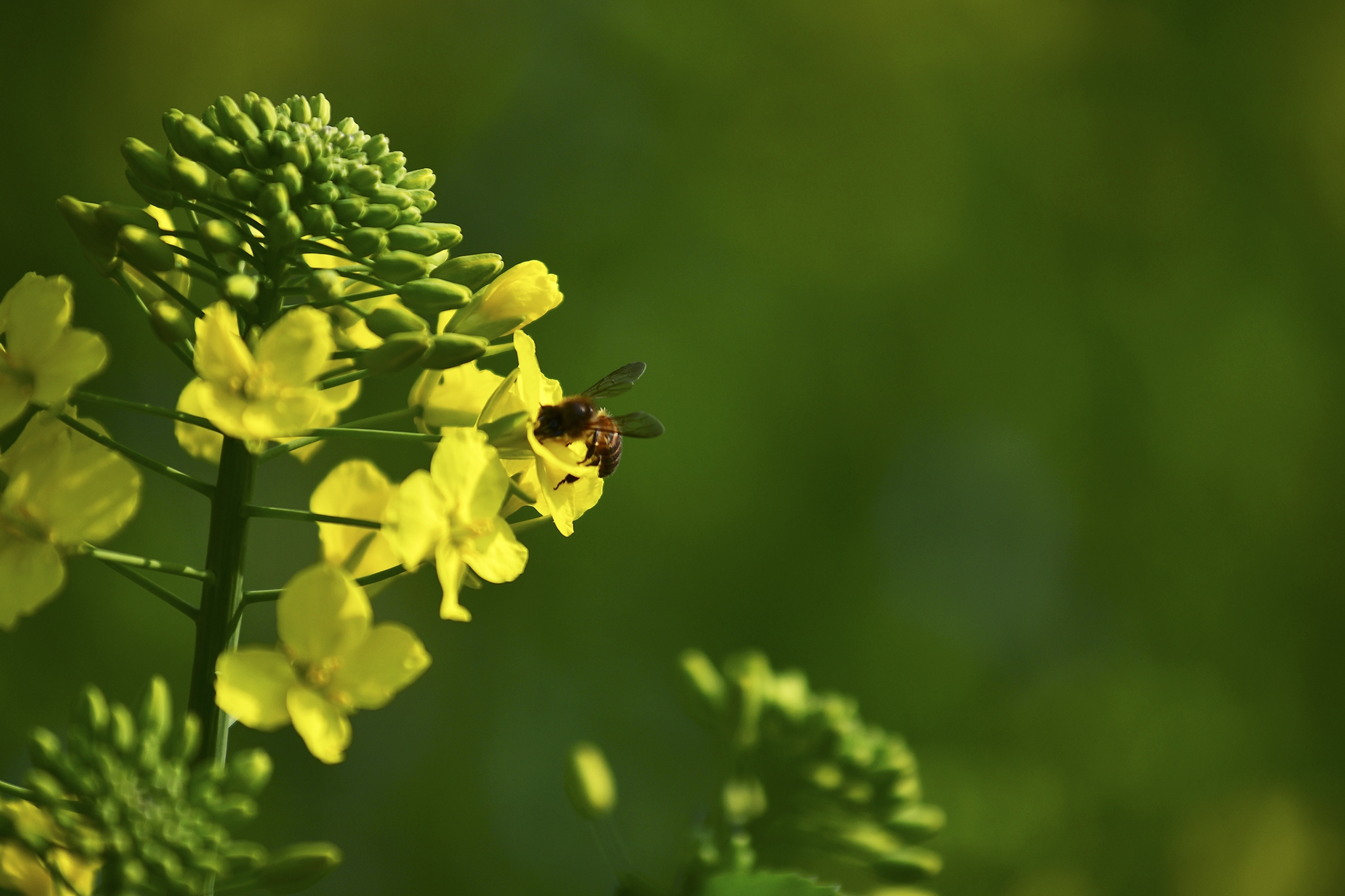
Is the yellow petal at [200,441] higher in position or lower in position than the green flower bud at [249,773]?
higher

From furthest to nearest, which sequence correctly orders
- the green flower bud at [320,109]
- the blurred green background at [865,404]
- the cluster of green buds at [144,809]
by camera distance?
the blurred green background at [865,404] → the green flower bud at [320,109] → the cluster of green buds at [144,809]

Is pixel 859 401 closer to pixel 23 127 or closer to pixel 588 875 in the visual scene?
pixel 588 875

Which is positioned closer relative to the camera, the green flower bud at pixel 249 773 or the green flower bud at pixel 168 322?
the green flower bud at pixel 249 773

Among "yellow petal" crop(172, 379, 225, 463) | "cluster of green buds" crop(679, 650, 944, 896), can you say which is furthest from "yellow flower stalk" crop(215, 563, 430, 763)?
"cluster of green buds" crop(679, 650, 944, 896)

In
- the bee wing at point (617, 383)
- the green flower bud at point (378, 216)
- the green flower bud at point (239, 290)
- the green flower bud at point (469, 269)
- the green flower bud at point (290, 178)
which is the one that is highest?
the bee wing at point (617, 383)

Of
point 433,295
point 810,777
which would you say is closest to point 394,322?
point 433,295

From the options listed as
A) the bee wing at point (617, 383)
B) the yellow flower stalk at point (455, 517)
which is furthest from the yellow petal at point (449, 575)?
the bee wing at point (617, 383)

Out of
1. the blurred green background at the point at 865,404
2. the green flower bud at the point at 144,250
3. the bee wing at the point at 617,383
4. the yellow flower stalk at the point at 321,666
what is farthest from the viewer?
the blurred green background at the point at 865,404

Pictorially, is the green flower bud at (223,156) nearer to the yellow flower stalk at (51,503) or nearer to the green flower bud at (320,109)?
the green flower bud at (320,109)
